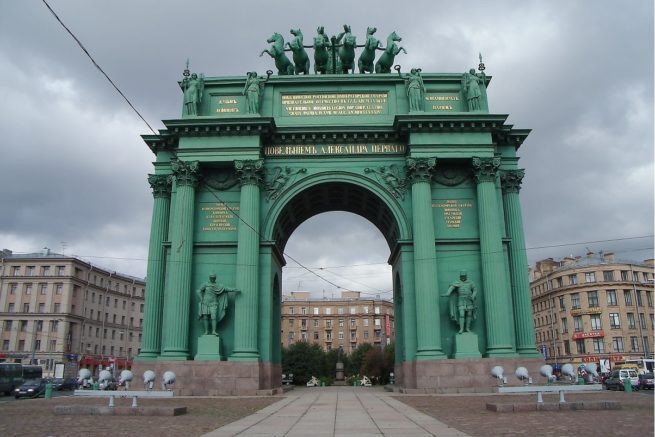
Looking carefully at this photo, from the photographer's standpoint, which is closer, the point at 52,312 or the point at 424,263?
the point at 424,263

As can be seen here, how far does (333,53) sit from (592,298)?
52.7 metres

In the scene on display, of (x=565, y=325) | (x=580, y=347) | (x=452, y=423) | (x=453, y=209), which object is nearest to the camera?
(x=452, y=423)

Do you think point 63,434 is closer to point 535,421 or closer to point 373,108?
point 535,421

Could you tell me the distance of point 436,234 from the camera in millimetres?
29469

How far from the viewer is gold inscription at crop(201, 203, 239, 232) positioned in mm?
30047

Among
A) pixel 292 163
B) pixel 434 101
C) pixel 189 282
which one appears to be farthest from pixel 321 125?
pixel 189 282

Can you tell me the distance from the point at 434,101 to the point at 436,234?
7440mm

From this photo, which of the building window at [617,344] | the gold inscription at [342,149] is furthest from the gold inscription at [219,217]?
the building window at [617,344]

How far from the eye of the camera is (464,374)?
84.8 feet

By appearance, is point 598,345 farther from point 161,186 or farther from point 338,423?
point 338,423

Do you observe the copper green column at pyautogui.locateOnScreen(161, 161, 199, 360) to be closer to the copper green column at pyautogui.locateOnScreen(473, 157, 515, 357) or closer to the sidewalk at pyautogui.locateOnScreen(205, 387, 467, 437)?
the sidewalk at pyautogui.locateOnScreen(205, 387, 467, 437)

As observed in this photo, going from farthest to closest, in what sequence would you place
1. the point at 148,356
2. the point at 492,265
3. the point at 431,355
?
the point at 148,356 < the point at 492,265 < the point at 431,355

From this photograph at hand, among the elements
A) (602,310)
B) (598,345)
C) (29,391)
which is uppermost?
(602,310)

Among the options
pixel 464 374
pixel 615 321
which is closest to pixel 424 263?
pixel 464 374
